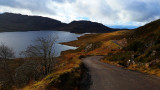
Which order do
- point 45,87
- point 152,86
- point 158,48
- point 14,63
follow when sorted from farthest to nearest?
point 14,63, point 158,48, point 152,86, point 45,87

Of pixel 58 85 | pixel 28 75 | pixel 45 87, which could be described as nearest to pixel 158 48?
pixel 58 85

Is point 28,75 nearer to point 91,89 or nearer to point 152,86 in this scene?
point 91,89

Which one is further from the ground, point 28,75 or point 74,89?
point 74,89

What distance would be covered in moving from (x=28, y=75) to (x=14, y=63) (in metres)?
21.3

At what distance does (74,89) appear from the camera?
825cm

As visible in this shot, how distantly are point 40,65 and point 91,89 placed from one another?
15.6 metres

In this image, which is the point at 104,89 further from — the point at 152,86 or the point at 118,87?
the point at 152,86

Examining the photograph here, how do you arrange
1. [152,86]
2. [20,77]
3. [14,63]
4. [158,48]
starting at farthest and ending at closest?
[14,63] < [20,77] < [158,48] < [152,86]

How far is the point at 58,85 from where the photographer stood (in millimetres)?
8133

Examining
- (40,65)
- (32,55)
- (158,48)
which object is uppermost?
(158,48)

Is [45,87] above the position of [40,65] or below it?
above

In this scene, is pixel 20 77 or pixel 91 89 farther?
pixel 20 77

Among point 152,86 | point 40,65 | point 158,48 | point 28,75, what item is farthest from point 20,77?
point 158,48

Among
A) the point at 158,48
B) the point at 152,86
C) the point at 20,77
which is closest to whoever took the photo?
the point at 152,86
